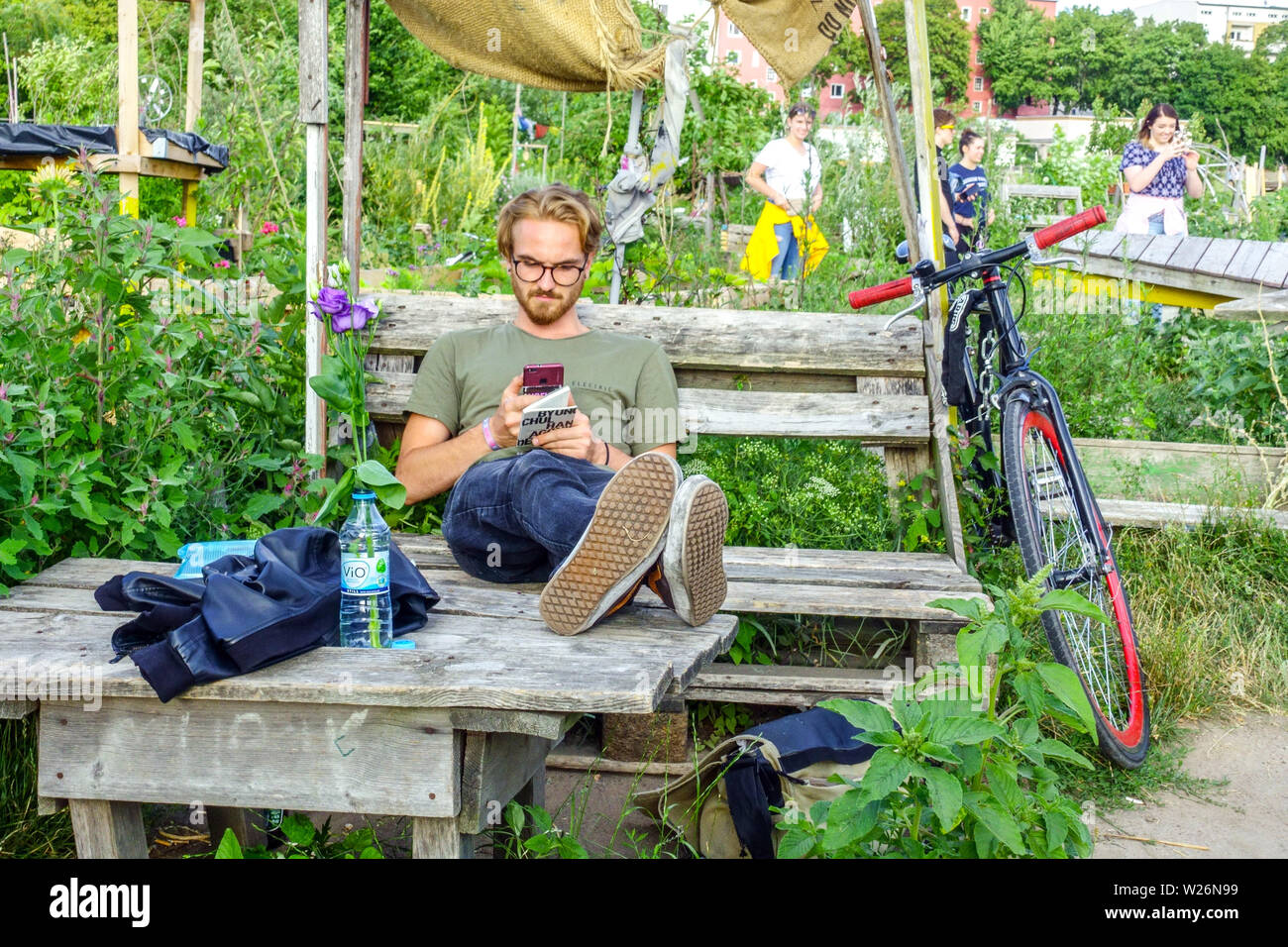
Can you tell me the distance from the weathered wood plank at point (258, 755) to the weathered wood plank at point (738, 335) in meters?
1.98

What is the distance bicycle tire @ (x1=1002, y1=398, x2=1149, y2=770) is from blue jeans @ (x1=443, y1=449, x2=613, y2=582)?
3.89 ft

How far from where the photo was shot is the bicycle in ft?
10.7

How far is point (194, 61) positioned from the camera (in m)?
9.13

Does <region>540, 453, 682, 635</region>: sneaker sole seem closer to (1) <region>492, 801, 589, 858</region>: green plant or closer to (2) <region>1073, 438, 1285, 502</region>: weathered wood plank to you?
(1) <region>492, 801, 589, 858</region>: green plant

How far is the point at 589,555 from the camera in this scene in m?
2.29

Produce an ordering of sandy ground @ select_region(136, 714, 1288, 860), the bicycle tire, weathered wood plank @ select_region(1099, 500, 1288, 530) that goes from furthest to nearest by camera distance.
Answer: weathered wood plank @ select_region(1099, 500, 1288, 530) → the bicycle tire → sandy ground @ select_region(136, 714, 1288, 860)

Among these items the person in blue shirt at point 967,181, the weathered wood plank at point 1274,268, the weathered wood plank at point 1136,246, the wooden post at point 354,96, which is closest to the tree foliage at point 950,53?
the person in blue shirt at point 967,181

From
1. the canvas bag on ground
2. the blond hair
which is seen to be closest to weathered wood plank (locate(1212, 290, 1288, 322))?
the blond hair

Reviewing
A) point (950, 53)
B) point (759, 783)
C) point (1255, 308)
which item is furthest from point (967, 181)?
point (950, 53)

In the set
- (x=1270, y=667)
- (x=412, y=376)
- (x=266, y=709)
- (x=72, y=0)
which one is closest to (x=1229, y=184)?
(x=1270, y=667)

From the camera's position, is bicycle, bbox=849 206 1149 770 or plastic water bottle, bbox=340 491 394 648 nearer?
plastic water bottle, bbox=340 491 394 648

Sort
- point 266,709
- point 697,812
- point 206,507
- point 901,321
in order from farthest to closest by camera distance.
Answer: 1. point 901,321
2. point 206,507
3. point 697,812
4. point 266,709
